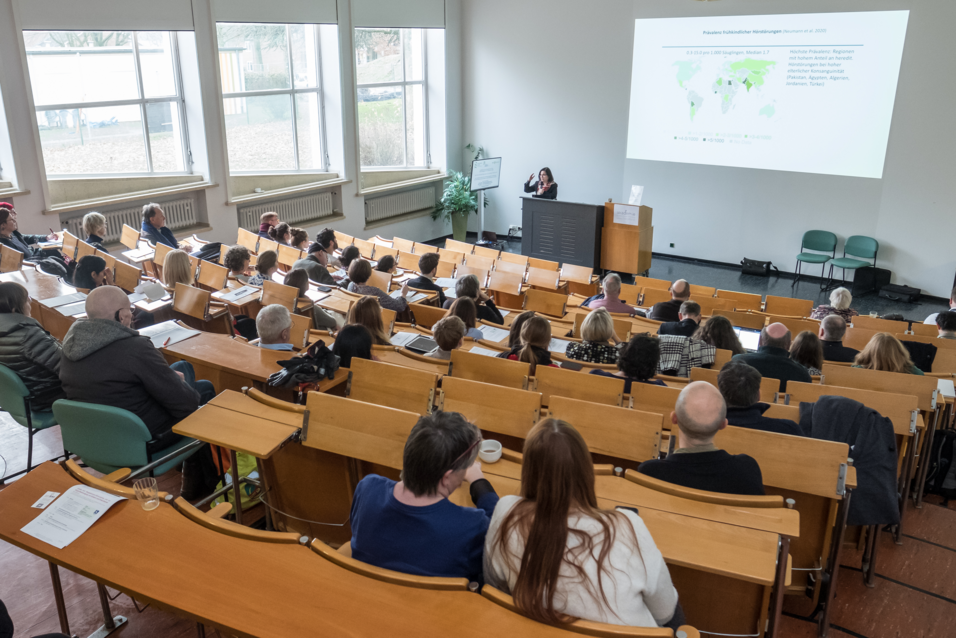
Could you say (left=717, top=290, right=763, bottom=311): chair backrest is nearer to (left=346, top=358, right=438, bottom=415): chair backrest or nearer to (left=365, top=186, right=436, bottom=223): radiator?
(left=346, top=358, right=438, bottom=415): chair backrest

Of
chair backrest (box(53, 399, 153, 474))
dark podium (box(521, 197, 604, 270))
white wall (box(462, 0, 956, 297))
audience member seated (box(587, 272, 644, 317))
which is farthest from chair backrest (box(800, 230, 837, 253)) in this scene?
chair backrest (box(53, 399, 153, 474))

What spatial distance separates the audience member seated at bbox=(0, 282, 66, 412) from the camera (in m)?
4.00

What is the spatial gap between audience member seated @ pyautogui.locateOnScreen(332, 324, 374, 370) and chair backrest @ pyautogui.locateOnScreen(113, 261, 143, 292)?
3478 mm

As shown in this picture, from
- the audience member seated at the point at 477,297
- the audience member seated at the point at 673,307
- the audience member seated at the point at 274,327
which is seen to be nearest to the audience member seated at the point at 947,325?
the audience member seated at the point at 673,307

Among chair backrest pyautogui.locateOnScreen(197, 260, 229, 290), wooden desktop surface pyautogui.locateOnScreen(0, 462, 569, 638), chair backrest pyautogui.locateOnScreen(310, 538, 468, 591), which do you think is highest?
chair backrest pyautogui.locateOnScreen(310, 538, 468, 591)

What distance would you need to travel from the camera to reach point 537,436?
2.01 metres

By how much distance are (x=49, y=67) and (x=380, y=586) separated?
29.0ft

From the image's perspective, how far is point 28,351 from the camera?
4.01 meters

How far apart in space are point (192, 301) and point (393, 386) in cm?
290

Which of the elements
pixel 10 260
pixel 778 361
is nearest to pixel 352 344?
pixel 778 361

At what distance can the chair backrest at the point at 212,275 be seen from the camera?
660cm

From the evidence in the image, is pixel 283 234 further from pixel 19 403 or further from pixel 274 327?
pixel 19 403

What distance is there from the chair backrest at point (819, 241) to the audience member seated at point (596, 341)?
22.8 feet

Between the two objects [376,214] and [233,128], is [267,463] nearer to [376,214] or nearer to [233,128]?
[233,128]
